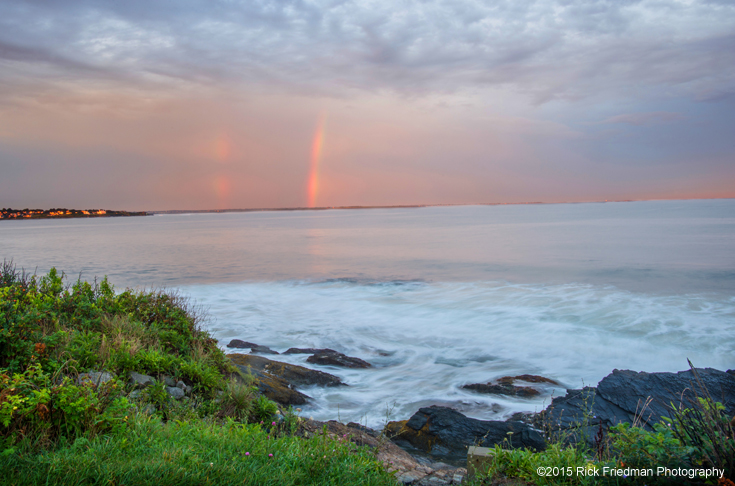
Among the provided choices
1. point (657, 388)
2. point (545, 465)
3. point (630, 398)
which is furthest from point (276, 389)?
point (657, 388)

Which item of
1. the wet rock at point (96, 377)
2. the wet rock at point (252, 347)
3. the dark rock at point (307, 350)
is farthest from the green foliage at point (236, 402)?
the dark rock at point (307, 350)

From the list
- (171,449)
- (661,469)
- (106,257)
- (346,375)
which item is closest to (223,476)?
(171,449)

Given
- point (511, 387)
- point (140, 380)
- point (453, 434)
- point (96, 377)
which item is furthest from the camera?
point (511, 387)

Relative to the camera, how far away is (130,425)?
521cm

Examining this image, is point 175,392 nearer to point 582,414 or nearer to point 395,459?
point 395,459

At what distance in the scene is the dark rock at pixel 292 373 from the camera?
37.7 ft

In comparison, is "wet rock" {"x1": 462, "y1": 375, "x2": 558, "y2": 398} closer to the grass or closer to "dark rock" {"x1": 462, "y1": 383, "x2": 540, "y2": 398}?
"dark rock" {"x1": 462, "y1": 383, "x2": 540, "y2": 398}

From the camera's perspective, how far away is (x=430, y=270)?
118 feet

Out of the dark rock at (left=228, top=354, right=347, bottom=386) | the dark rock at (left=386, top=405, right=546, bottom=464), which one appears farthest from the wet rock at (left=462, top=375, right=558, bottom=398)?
the dark rock at (left=228, top=354, right=347, bottom=386)

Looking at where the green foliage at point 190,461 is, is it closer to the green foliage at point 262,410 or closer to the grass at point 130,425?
the grass at point 130,425

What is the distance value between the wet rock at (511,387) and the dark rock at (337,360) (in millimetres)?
3485

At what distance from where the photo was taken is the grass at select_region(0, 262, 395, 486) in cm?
421

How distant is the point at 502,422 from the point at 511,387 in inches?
116

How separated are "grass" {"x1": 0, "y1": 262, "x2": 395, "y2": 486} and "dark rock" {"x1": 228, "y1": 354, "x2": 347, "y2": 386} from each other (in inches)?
142
